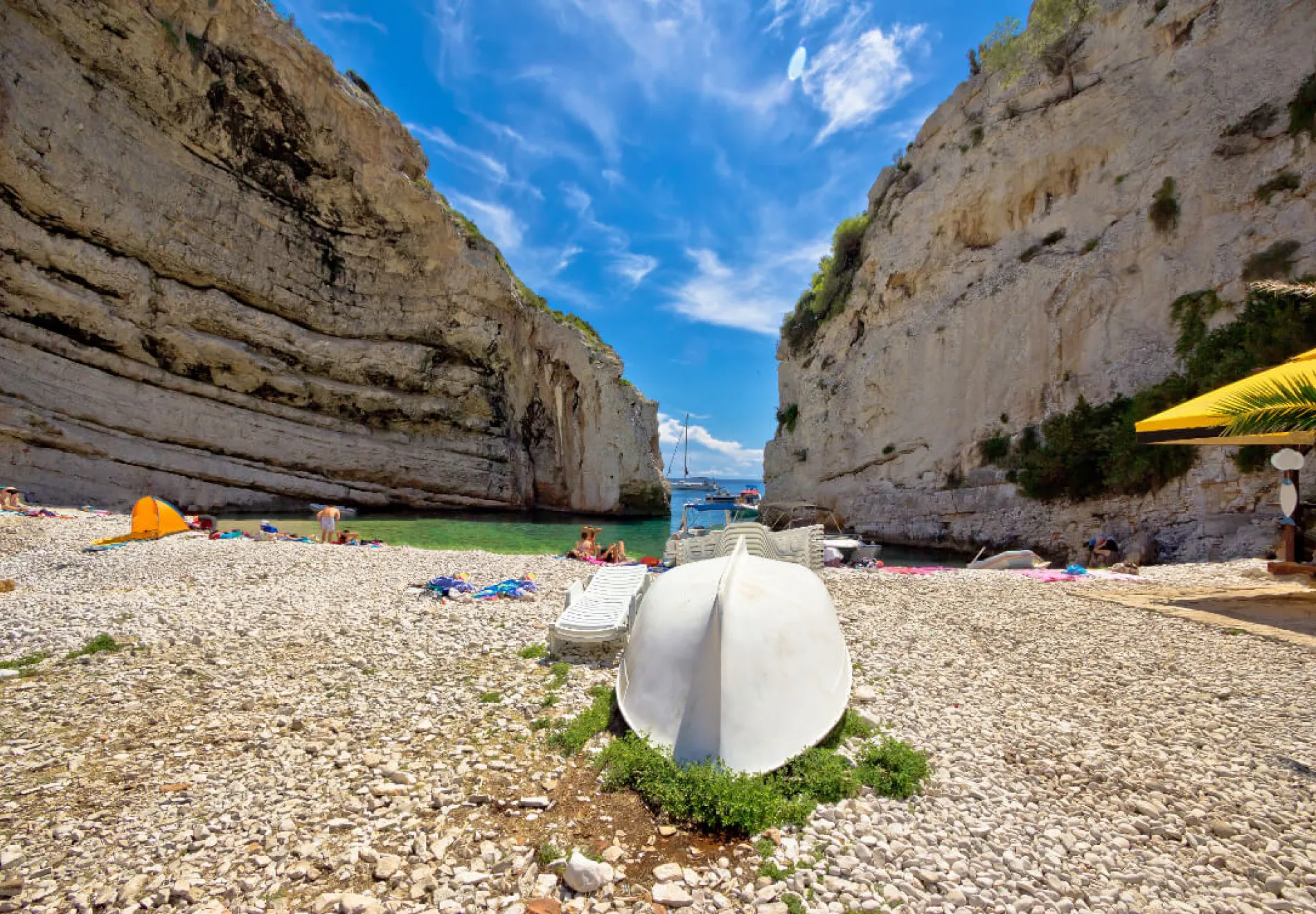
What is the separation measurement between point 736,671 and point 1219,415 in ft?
27.5

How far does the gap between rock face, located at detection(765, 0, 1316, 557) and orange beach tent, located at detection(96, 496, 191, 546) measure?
2806 centimetres

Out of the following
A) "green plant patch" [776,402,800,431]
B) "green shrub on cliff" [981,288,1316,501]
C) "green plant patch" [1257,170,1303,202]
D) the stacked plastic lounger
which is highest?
"green plant patch" [1257,170,1303,202]

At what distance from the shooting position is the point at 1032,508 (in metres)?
20.0

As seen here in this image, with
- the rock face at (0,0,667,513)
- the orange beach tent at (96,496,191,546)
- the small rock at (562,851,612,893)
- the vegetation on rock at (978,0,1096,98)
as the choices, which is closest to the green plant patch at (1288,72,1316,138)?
the vegetation on rock at (978,0,1096,98)

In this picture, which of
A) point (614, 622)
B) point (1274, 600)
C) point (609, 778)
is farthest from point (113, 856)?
point (1274, 600)

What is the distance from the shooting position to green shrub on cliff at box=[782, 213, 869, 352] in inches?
1241

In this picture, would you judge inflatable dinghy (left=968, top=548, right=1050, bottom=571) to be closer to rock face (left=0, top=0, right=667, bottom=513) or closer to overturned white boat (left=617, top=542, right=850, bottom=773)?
overturned white boat (left=617, top=542, right=850, bottom=773)

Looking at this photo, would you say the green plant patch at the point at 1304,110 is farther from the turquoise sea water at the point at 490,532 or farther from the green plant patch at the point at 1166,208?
the turquoise sea water at the point at 490,532

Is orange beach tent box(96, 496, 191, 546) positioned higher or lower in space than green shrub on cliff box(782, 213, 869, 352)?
lower

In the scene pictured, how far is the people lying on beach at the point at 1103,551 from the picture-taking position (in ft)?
50.7

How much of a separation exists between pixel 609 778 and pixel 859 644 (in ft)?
15.3

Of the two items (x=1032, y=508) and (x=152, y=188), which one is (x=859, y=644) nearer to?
(x=1032, y=508)

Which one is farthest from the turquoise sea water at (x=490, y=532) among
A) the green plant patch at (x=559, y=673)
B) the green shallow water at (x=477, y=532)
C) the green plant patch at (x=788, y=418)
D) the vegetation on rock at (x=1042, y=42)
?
the vegetation on rock at (x=1042, y=42)

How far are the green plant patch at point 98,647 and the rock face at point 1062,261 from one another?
889 inches
